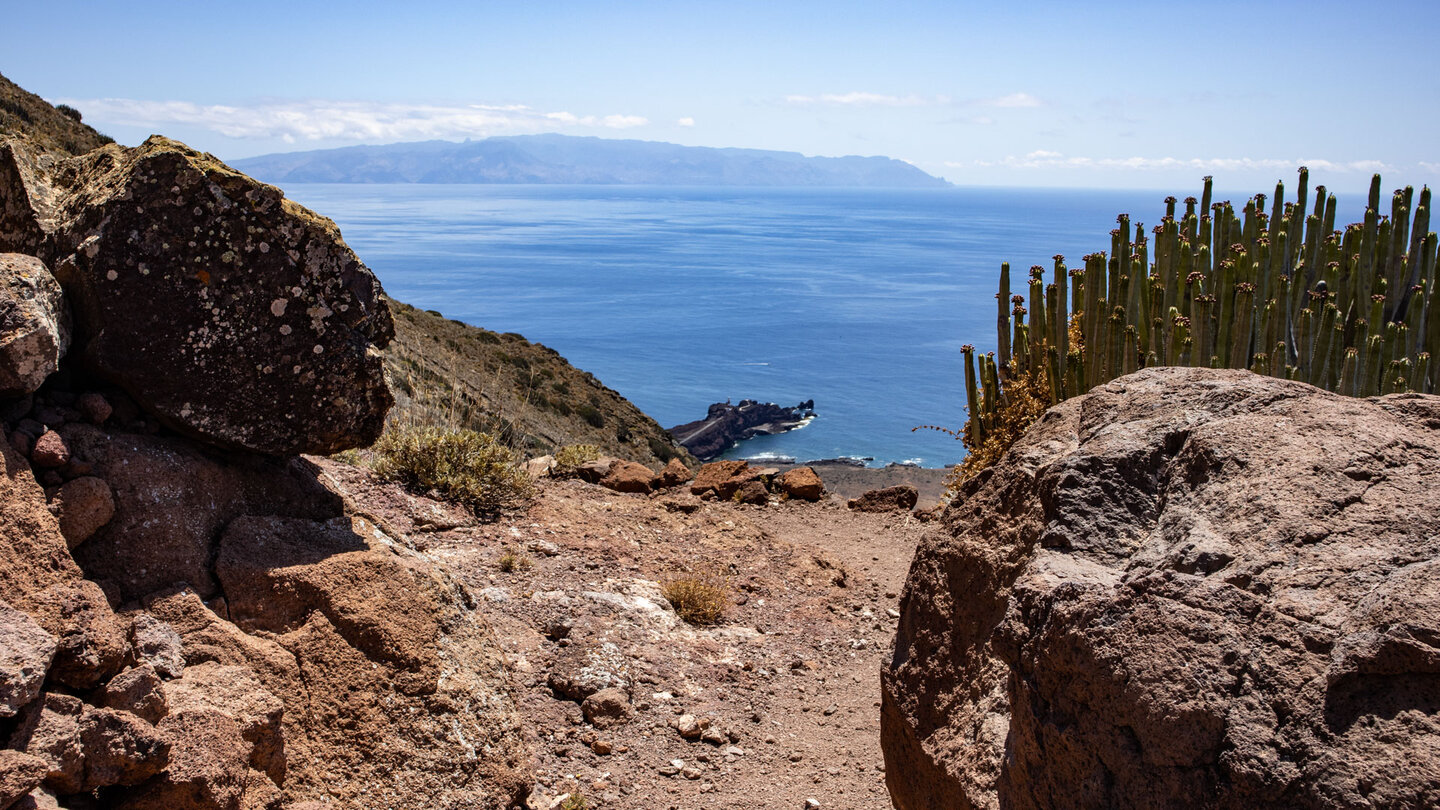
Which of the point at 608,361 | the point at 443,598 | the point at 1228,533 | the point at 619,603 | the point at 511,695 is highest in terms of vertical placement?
the point at 1228,533

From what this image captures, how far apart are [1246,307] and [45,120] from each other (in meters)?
37.3

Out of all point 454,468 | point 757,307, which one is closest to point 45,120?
point 454,468

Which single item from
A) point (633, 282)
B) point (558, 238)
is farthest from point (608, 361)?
point (558, 238)

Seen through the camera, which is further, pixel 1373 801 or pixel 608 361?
pixel 608 361

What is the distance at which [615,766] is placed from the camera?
4301 millimetres

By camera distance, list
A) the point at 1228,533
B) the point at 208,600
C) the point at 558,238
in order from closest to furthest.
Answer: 1. the point at 1228,533
2. the point at 208,600
3. the point at 558,238

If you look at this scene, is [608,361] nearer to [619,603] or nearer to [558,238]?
[619,603]

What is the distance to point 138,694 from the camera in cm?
253

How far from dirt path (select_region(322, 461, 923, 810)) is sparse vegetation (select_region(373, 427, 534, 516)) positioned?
9.6 inches

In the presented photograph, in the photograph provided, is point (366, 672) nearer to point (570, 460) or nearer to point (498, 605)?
point (498, 605)

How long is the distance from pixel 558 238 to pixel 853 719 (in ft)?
514

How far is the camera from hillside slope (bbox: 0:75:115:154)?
Answer: 2859cm

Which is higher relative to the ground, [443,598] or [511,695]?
[443,598]

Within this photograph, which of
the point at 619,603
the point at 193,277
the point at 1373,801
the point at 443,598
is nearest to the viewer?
the point at 1373,801
